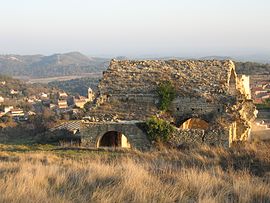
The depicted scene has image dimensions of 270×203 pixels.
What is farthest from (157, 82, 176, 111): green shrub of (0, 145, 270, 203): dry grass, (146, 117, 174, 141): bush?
(0, 145, 270, 203): dry grass

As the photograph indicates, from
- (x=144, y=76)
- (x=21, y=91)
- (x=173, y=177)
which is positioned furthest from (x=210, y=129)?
(x=21, y=91)

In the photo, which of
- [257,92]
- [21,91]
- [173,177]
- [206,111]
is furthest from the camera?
[21,91]

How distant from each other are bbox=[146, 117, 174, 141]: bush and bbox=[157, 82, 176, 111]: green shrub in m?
1.50

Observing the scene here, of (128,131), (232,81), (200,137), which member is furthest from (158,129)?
(232,81)

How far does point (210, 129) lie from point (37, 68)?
621ft

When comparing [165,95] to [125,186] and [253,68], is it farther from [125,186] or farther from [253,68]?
[253,68]

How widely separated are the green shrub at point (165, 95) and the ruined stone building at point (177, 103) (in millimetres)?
159

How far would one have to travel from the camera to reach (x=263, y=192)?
5.11m

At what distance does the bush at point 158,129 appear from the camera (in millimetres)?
14672

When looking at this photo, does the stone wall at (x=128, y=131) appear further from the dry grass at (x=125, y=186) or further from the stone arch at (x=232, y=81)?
the dry grass at (x=125, y=186)

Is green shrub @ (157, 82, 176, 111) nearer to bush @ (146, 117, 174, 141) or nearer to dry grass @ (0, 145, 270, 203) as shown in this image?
bush @ (146, 117, 174, 141)

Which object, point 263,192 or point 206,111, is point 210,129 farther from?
point 263,192

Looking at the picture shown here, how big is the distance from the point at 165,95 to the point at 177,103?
519 millimetres

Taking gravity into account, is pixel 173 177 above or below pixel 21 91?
above
